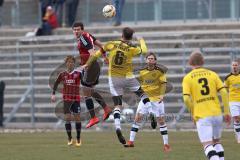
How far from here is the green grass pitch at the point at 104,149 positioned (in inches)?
737

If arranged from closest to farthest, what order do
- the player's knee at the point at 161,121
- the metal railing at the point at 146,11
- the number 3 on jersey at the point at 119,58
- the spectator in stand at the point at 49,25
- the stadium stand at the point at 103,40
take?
the number 3 on jersey at the point at 119,58
the player's knee at the point at 161,121
the stadium stand at the point at 103,40
the metal railing at the point at 146,11
the spectator in stand at the point at 49,25

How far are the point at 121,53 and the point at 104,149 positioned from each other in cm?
229

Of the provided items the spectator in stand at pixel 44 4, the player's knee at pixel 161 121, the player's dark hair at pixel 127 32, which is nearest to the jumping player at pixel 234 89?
the player's knee at pixel 161 121

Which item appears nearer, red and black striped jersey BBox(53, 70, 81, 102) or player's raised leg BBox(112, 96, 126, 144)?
player's raised leg BBox(112, 96, 126, 144)

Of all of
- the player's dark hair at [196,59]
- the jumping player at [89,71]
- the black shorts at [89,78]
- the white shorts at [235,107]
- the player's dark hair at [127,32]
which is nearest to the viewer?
the player's dark hair at [196,59]

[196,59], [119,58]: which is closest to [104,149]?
[119,58]

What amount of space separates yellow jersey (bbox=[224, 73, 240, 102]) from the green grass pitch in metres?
1.19

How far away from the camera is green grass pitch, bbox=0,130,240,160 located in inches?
737

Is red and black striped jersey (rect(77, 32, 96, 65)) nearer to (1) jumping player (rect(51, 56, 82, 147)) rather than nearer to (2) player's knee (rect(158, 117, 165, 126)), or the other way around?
(1) jumping player (rect(51, 56, 82, 147))

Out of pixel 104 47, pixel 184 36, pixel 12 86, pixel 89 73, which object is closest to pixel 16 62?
pixel 12 86

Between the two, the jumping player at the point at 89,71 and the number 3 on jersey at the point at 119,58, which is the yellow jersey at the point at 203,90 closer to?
the number 3 on jersey at the point at 119,58

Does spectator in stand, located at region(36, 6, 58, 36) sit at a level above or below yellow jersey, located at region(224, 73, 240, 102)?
above

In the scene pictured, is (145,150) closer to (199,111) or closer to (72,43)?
(199,111)

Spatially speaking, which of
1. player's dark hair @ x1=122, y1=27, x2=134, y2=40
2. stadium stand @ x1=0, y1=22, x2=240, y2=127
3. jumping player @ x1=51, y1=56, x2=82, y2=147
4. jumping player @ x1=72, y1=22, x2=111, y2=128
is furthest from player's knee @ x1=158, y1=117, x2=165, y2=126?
stadium stand @ x1=0, y1=22, x2=240, y2=127
